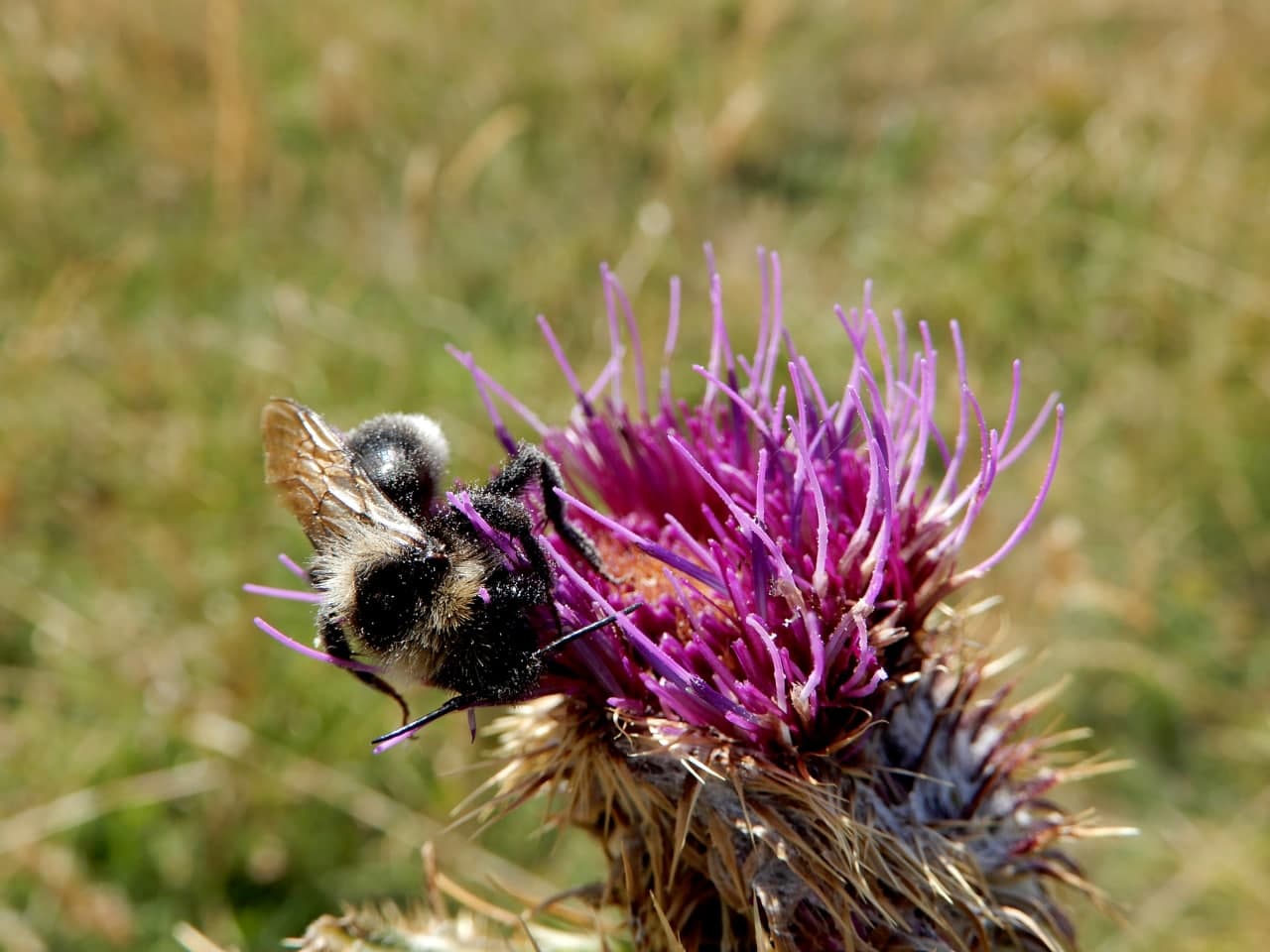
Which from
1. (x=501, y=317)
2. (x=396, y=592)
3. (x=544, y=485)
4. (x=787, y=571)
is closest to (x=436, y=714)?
(x=396, y=592)

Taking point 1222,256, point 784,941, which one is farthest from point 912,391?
point 1222,256

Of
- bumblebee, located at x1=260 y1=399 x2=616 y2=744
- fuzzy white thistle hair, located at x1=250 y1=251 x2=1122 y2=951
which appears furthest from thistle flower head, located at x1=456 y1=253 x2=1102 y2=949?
bumblebee, located at x1=260 y1=399 x2=616 y2=744

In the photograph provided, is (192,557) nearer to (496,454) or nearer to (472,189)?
(496,454)

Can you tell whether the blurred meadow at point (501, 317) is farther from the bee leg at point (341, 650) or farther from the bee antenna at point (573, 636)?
the bee leg at point (341, 650)

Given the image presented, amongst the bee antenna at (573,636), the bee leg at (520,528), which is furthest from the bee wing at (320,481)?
the bee antenna at (573,636)

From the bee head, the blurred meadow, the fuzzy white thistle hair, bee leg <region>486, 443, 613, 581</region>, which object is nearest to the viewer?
the bee head

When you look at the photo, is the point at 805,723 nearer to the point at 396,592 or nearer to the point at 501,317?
the point at 396,592

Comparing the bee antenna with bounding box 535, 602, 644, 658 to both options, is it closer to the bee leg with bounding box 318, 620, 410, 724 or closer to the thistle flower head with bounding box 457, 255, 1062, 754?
the thistle flower head with bounding box 457, 255, 1062, 754
